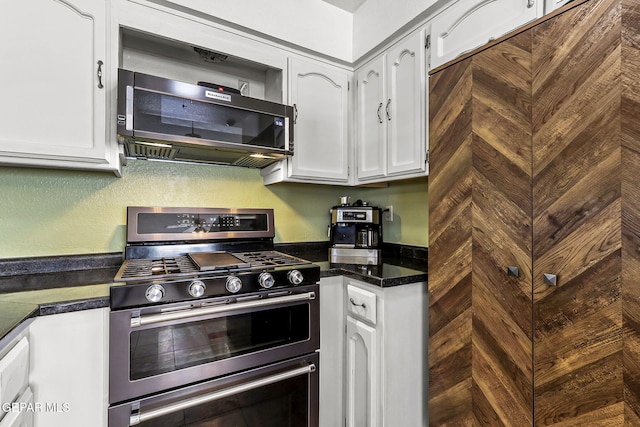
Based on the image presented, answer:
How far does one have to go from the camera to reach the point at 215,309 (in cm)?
131

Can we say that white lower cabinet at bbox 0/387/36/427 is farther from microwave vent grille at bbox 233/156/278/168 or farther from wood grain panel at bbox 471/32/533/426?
wood grain panel at bbox 471/32/533/426

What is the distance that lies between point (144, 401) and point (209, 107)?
1313mm

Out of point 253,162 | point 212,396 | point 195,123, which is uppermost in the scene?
point 195,123

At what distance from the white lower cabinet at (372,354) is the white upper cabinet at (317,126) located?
0.71 m

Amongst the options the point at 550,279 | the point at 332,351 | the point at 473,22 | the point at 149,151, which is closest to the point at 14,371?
the point at 149,151

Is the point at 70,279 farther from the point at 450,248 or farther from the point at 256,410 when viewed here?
the point at 450,248

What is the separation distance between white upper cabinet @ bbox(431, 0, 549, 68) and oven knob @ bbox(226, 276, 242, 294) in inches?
55.5

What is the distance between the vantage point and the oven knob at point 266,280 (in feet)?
4.60

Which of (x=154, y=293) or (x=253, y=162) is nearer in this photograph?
(x=154, y=293)

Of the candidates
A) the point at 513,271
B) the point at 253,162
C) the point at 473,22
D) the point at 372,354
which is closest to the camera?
the point at 513,271

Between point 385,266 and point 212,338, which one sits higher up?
point 385,266

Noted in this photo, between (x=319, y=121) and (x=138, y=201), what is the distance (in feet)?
3.88

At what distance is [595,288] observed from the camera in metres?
0.87

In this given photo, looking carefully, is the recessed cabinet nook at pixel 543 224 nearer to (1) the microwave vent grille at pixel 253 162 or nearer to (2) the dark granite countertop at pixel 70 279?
(2) the dark granite countertop at pixel 70 279
